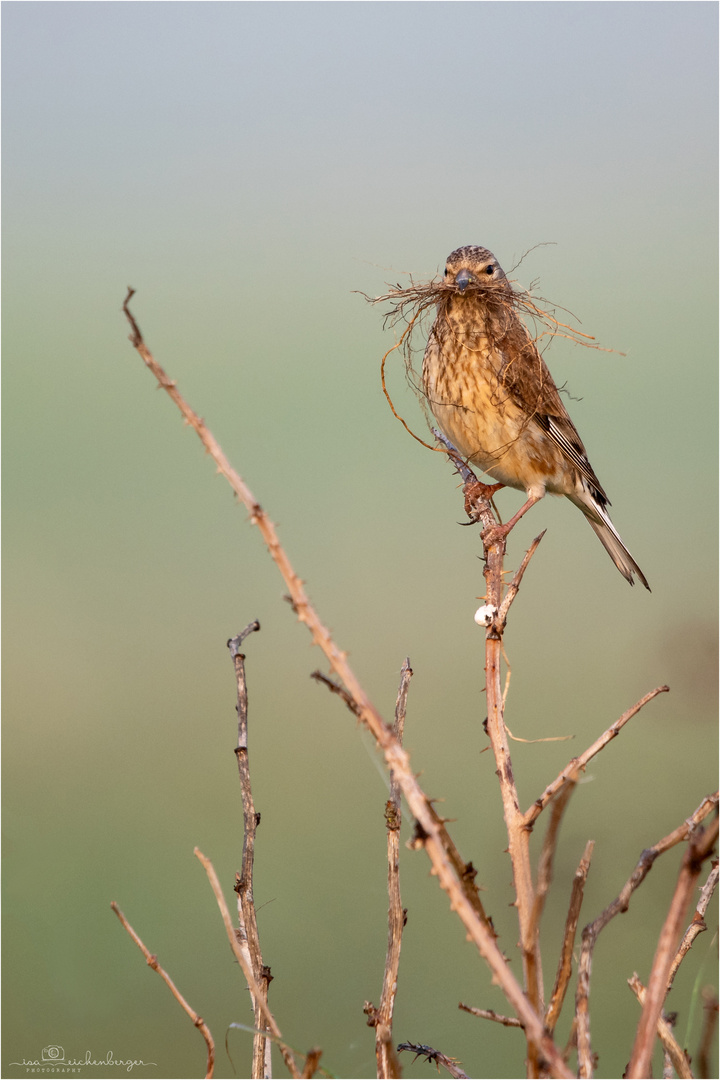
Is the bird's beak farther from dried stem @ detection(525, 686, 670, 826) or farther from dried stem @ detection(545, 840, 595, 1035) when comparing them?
dried stem @ detection(545, 840, 595, 1035)

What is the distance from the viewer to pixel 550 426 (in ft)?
11.1

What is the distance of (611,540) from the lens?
3.63 metres

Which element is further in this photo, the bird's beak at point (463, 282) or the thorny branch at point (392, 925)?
the bird's beak at point (463, 282)

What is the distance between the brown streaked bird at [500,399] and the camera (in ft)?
7.90

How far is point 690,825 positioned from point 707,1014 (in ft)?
0.67

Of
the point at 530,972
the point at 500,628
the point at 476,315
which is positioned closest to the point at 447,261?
the point at 476,315

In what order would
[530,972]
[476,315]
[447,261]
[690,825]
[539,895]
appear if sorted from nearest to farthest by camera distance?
1. [539,895]
2. [530,972]
3. [690,825]
4. [476,315]
5. [447,261]

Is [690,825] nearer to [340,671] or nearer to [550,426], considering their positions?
[340,671]

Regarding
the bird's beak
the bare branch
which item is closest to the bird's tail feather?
the bird's beak

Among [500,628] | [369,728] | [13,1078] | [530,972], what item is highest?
[500,628]

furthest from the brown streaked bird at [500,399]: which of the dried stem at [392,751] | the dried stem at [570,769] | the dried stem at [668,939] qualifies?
the dried stem at [668,939]

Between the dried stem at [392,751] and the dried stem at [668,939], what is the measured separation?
9 cm

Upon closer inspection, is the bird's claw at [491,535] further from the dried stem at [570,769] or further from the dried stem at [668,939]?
the dried stem at [668,939]

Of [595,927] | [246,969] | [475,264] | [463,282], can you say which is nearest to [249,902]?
[246,969]
